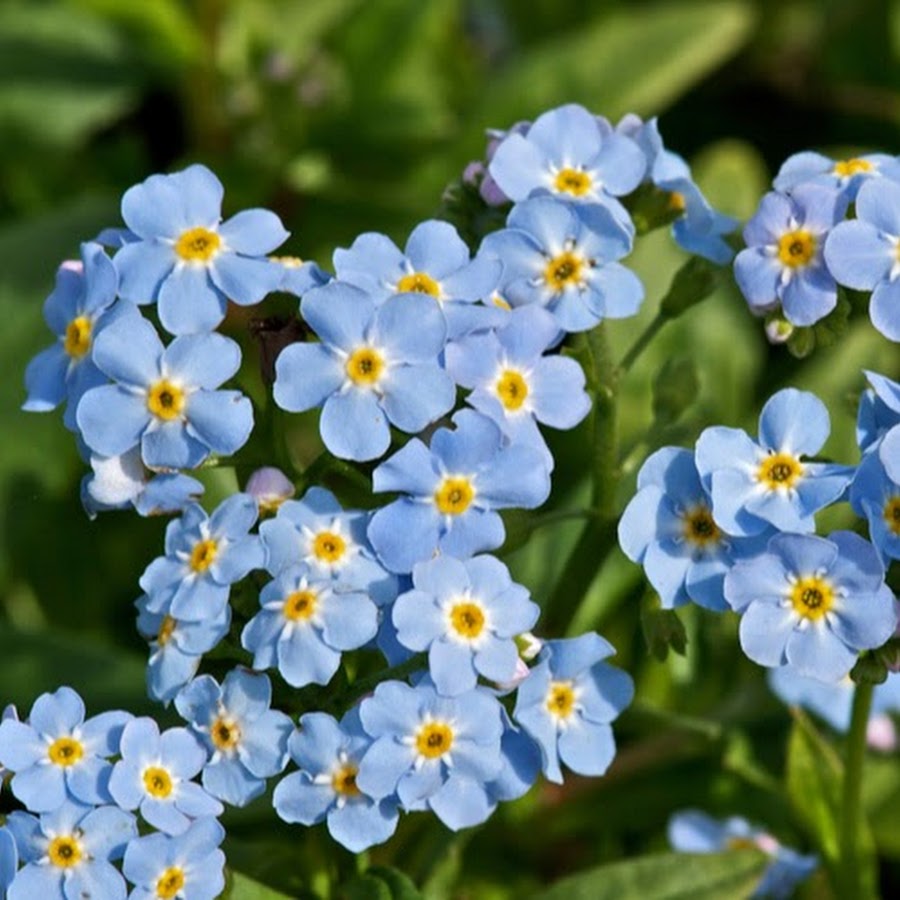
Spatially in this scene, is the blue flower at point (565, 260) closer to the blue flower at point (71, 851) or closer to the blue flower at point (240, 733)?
the blue flower at point (240, 733)

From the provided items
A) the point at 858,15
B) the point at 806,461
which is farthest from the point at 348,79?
the point at 806,461

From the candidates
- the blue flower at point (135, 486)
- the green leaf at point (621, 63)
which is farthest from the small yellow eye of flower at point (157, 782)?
the green leaf at point (621, 63)

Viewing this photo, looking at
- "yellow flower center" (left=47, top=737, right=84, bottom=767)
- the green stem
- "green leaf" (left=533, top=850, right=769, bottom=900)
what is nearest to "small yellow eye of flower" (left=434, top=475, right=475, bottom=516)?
"yellow flower center" (left=47, top=737, right=84, bottom=767)

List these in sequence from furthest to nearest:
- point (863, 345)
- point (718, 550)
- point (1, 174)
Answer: point (1, 174) < point (863, 345) < point (718, 550)

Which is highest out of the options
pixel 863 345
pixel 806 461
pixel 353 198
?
pixel 806 461

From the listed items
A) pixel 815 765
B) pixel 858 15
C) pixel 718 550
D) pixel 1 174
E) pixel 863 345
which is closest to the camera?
pixel 718 550

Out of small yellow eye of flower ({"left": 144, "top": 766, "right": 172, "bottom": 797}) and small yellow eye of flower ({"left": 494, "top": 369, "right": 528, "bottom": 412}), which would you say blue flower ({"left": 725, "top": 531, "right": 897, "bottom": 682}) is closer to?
small yellow eye of flower ({"left": 494, "top": 369, "right": 528, "bottom": 412})

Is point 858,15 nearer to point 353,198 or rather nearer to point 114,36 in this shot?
point 353,198
